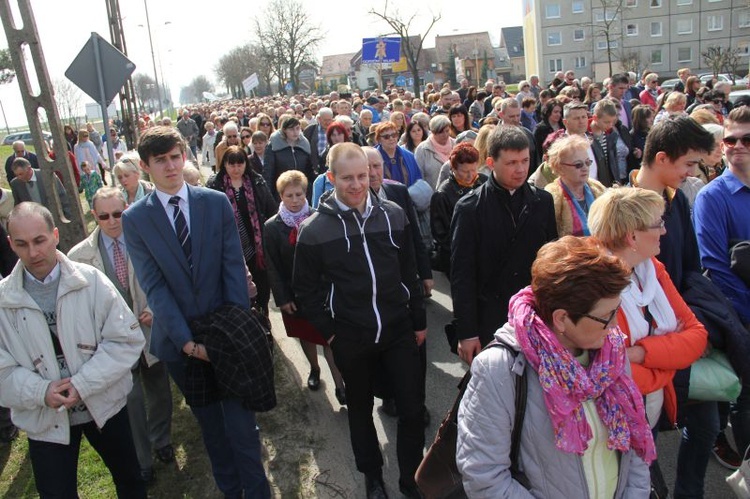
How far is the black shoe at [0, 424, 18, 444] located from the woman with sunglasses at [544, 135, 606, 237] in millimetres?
4641

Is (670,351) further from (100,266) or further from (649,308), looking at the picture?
(100,266)

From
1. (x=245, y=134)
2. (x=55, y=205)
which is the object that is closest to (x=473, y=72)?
(x=245, y=134)

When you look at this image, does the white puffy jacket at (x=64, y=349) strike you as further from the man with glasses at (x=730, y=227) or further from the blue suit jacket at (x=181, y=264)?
the man with glasses at (x=730, y=227)

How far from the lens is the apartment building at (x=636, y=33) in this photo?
5878cm

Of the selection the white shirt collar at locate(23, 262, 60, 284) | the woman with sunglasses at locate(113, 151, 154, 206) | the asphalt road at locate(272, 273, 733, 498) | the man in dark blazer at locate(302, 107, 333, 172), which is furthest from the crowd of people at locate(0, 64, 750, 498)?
the man in dark blazer at locate(302, 107, 333, 172)

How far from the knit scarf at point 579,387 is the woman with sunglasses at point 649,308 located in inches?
19.6

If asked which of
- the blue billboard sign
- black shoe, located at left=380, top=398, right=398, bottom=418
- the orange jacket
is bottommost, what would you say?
black shoe, located at left=380, top=398, right=398, bottom=418

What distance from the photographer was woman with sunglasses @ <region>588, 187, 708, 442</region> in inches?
103

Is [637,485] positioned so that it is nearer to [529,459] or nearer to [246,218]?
[529,459]

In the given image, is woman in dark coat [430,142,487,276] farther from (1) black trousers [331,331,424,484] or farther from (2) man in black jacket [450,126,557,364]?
(1) black trousers [331,331,424,484]

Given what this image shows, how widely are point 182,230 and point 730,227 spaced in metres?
3.17

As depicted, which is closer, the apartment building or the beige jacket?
the beige jacket

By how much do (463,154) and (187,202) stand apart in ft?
8.36

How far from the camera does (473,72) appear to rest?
263 feet
